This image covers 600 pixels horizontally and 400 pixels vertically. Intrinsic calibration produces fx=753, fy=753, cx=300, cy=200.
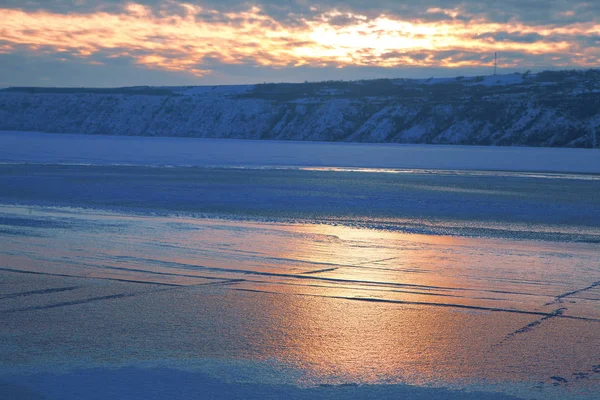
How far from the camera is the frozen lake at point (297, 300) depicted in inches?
207

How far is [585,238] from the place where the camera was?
1269 centimetres

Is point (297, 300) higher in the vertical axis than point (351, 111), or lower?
lower

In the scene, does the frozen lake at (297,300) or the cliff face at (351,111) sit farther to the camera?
the cliff face at (351,111)

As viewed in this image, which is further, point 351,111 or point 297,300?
point 351,111

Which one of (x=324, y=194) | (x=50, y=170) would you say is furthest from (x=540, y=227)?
(x=50, y=170)

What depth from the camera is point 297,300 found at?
24.9ft

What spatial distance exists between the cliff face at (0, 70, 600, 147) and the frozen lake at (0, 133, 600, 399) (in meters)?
55.7

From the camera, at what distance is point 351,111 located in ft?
299

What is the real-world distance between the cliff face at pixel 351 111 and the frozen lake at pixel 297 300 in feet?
183

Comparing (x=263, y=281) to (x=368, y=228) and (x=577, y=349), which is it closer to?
(x=577, y=349)

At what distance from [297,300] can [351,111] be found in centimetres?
8445

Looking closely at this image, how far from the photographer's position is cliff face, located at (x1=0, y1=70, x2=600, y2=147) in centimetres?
7412

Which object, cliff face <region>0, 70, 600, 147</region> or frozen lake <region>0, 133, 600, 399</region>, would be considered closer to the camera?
frozen lake <region>0, 133, 600, 399</region>

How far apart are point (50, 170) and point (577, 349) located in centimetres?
2451
